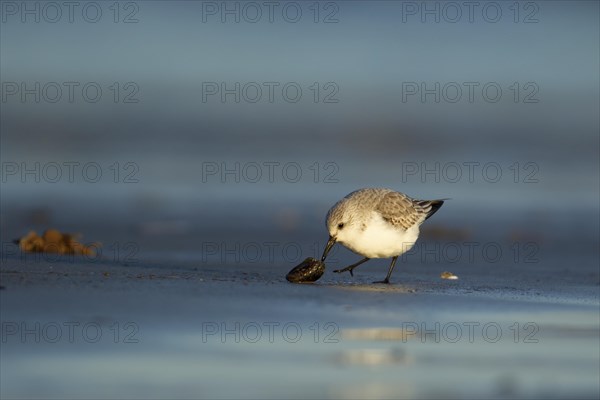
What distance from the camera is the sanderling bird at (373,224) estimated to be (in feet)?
32.1

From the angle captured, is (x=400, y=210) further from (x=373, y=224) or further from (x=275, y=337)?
(x=275, y=337)

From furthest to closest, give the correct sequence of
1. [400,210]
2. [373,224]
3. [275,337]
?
[400,210], [373,224], [275,337]

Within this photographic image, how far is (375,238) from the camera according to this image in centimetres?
987

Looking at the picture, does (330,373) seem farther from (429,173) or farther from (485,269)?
(429,173)

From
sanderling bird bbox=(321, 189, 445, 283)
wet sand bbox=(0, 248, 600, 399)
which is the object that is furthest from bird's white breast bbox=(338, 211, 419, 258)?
wet sand bbox=(0, 248, 600, 399)

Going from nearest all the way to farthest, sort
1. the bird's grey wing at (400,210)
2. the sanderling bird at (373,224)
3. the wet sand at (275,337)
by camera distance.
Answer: the wet sand at (275,337)
the sanderling bird at (373,224)
the bird's grey wing at (400,210)

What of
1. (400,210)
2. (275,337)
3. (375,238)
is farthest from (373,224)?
(275,337)

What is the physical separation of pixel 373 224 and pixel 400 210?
0.42m

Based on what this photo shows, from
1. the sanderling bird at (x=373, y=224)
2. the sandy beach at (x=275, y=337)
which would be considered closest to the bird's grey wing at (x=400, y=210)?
the sanderling bird at (x=373, y=224)

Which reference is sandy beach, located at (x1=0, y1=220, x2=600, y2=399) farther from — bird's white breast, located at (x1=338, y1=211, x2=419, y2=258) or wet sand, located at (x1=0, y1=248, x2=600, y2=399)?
bird's white breast, located at (x1=338, y1=211, x2=419, y2=258)

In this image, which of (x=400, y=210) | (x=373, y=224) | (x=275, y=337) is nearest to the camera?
(x=275, y=337)

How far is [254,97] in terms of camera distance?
21766 mm

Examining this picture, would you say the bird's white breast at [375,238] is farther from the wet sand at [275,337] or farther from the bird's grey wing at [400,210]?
the wet sand at [275,337]

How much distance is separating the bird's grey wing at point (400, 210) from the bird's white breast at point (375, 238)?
0.22ft
